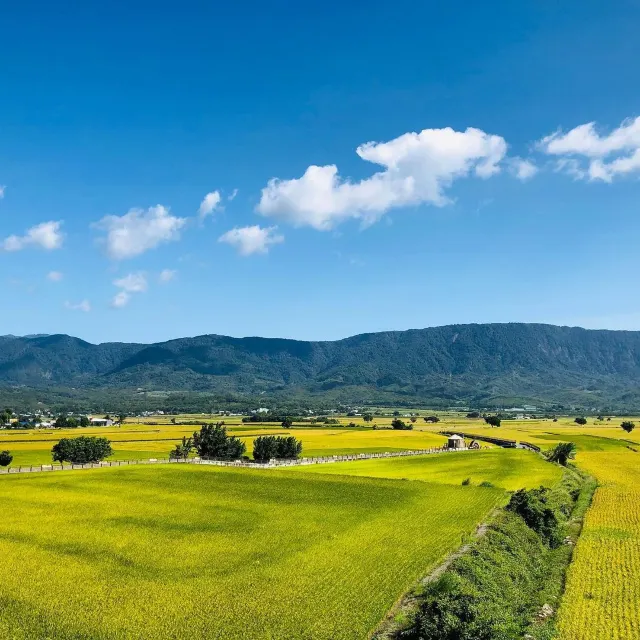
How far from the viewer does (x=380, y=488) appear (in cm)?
7200

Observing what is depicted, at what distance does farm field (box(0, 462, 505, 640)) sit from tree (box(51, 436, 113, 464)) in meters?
25.3

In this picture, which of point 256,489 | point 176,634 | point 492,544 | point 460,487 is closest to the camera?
point 176,634

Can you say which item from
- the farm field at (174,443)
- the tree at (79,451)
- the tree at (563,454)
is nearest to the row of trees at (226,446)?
the farm field at (174,443)

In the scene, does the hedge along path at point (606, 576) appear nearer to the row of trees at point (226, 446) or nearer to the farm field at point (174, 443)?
the row of trees at point (226, 446)

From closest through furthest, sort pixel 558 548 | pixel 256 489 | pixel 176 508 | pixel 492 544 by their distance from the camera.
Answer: pixel 492 544
pixel 558 548
pixel 176 508
pixel 256 489

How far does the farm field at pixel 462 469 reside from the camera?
8512cm

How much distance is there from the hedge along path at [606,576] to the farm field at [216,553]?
9045 mm

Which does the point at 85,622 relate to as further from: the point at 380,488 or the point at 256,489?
the point at 380,488

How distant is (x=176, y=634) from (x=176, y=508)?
30904 mm

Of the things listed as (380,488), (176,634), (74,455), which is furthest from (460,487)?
(74,455)

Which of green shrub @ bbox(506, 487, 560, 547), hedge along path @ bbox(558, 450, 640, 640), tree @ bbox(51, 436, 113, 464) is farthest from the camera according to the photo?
tree @ bbox(51, 436, 113, 464)

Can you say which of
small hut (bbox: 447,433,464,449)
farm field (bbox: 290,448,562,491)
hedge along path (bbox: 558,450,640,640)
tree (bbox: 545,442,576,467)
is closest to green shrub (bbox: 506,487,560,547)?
hedge along path (bbox: 558,450,640,640)

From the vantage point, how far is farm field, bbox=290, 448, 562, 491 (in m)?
85.1

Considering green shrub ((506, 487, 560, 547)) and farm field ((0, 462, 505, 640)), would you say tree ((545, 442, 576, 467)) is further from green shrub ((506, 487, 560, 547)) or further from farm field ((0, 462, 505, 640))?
green shrub ((506, 487, 560, 547))
